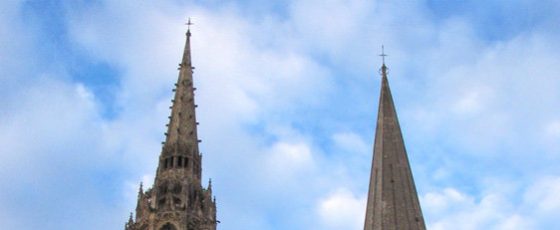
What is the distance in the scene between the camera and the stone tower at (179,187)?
78188 mm

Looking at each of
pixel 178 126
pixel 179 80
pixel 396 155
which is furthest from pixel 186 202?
pixel 396 155

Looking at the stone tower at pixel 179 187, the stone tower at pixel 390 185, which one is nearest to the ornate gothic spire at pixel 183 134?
the stone tower at pixel 179 187

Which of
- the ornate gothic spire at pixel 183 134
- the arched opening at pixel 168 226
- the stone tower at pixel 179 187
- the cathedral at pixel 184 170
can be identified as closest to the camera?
the cathedral at pixel 184 170

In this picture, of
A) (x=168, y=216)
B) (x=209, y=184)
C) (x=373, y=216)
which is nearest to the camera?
(x=373, y=216)

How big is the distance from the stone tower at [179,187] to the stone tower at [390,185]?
33.5 metres

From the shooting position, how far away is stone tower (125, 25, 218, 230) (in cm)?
7819

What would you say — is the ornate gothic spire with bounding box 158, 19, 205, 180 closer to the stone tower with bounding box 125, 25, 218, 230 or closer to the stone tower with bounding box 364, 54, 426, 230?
the stone tower with bounding box 125, 25, 218, 230

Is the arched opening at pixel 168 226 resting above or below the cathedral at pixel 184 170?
below

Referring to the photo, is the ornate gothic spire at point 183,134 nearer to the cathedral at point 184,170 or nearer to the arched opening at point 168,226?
the cathedral at point 184,170

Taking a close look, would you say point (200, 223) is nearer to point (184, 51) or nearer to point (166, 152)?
point (166, 152)

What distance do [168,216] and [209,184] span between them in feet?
24.2

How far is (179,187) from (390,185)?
127 feet

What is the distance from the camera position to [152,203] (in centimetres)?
7962

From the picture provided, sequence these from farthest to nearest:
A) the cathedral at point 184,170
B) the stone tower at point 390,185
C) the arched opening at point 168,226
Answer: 1. the arched opening at point 168,226
2. the cathedral at point 184,170
3. the stone tower at point 390,185
